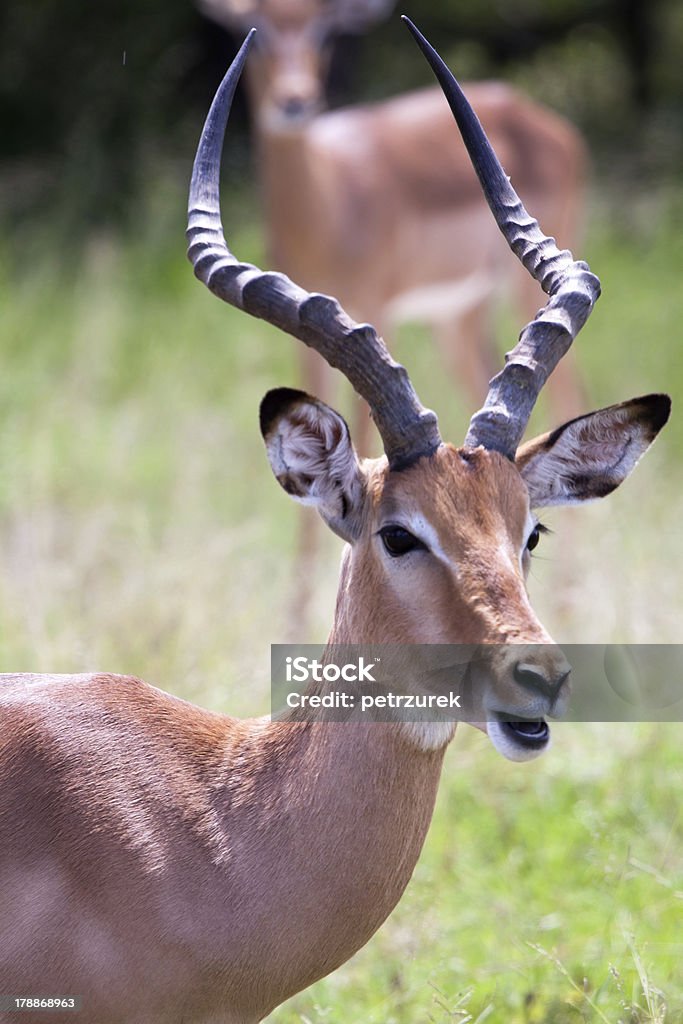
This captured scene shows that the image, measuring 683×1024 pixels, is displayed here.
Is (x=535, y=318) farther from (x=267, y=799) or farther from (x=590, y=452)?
(x=267, y=799)

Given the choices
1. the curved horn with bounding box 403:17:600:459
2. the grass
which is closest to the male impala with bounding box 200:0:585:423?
the grass

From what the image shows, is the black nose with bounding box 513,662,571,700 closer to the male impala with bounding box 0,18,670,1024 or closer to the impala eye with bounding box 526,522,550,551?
the male impala with bounding box 0,18,670,1024

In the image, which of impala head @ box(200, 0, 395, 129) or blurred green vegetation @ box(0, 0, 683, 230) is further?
blurred green vegetation @ box(0, 0, 683, 230)

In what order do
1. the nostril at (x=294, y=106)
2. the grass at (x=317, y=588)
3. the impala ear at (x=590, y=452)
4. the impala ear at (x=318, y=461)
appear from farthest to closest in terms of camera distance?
the nostril at (x=294, y=106)
the grass at (x=317, y=588)
the impala ear at (x=590, y=452)
the impala ear at (x=318, y=461)

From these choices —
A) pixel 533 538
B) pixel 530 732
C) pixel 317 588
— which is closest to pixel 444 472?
pixel 533 538

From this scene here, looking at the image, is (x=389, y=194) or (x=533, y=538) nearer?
(x=533, y=538)

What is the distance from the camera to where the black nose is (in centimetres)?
283

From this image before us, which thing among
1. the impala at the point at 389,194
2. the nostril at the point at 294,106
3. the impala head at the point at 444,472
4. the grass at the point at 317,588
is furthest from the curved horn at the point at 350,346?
the nostril at the point at 294,106

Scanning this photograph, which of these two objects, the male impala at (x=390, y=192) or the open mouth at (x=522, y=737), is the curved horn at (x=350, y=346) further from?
the male impala at (x=390, y=192)

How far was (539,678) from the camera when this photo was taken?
2.84m

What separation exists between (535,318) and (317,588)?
3.66 meters

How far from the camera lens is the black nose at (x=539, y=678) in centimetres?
283

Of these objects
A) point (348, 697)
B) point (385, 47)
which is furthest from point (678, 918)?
point (385, 47)

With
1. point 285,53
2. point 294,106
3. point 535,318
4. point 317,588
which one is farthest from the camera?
point 285,53
